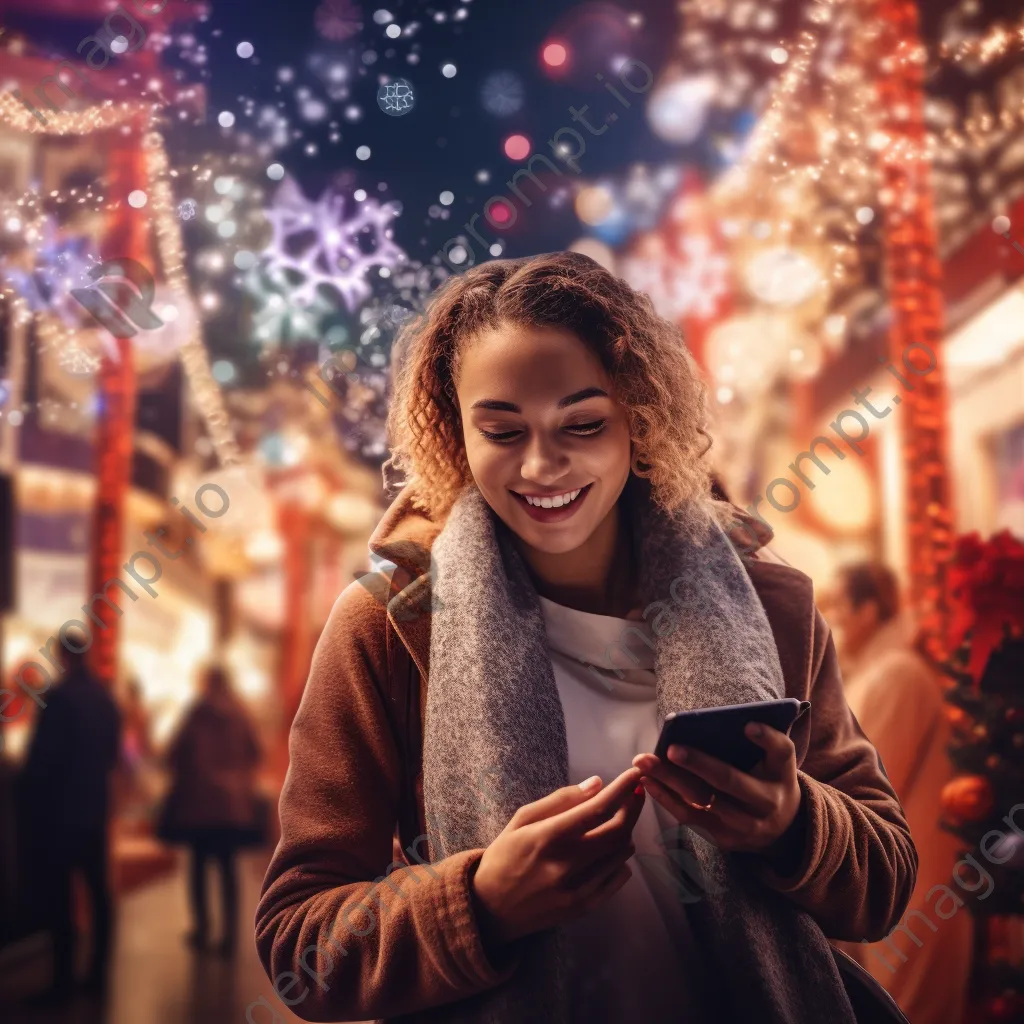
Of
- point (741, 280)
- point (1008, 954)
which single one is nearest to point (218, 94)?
point (741, 280)

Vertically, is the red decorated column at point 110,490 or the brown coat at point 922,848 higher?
the red decorated column at point 110,490

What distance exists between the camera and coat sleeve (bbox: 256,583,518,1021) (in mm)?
758

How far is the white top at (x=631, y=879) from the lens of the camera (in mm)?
826

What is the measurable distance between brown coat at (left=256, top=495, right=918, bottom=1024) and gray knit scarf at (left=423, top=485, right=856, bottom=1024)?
0.03 meters

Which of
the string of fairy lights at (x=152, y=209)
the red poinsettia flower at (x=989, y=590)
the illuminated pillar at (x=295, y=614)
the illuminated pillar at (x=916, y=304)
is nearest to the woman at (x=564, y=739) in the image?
the red poinsettia flower at (x=989, y=590)

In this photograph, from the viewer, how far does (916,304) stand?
259 centimetres

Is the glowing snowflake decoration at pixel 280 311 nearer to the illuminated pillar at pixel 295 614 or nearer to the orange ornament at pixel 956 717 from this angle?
the illuminated pillar at pixel 295 614

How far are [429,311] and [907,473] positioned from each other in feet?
6.47

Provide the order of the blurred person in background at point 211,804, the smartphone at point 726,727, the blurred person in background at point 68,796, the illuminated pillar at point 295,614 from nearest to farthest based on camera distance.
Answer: the smartphone at point 726,727, the blurred person in background at point 68,796, the blurred person in background at point 211,804, the illuminated pillar at point 295,614

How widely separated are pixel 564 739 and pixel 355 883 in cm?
→ 22

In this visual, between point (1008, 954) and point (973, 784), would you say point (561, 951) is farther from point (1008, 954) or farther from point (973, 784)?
point (1008, 954)

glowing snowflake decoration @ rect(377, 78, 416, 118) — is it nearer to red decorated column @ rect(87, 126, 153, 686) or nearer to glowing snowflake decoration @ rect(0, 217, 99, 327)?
glowing snowflake decoration @ rect(0, 217, 99, 327)

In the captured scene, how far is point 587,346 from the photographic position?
91cm

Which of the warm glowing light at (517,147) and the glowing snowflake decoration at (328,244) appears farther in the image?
the warm glowing light at (517,147)
